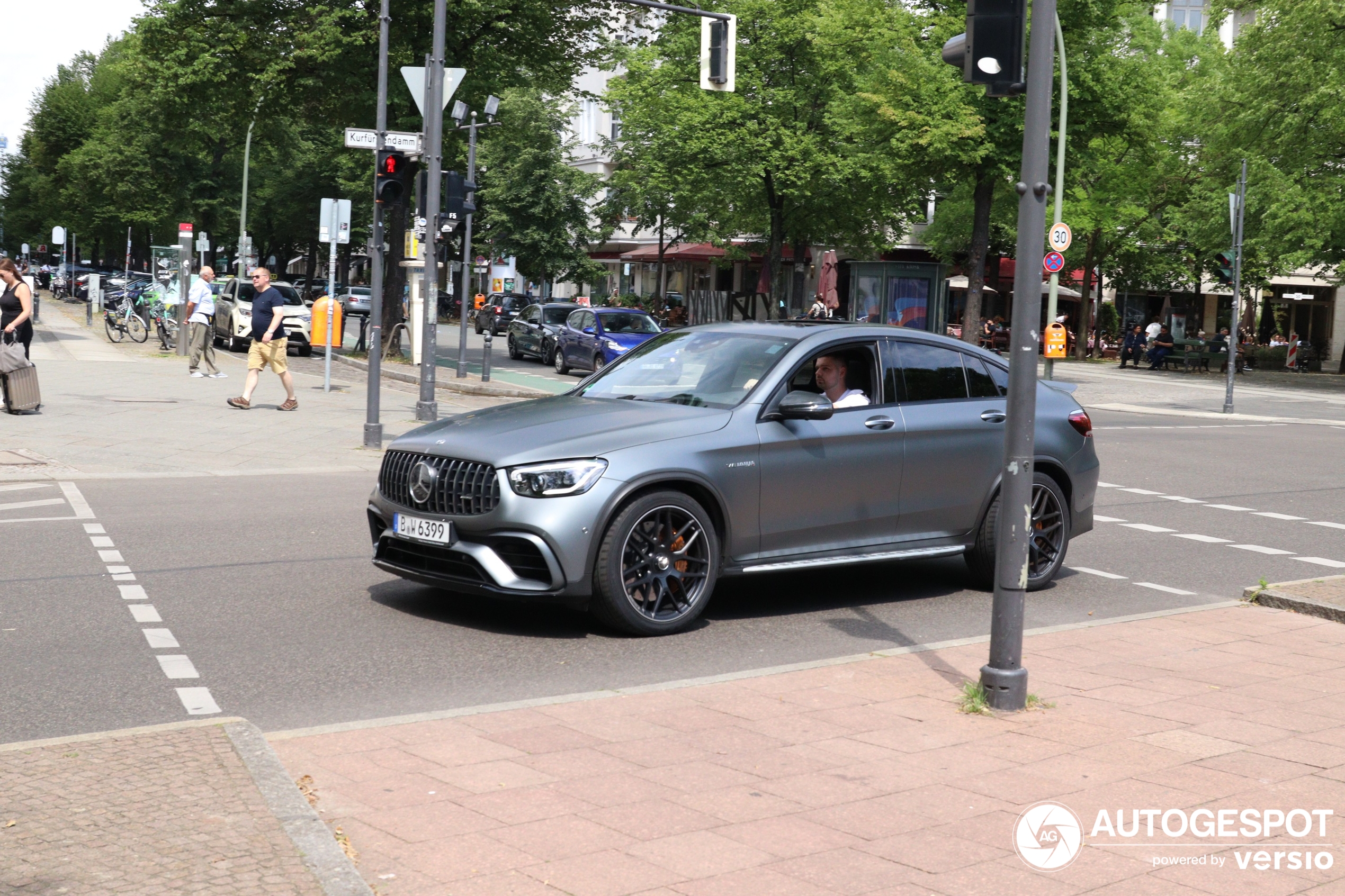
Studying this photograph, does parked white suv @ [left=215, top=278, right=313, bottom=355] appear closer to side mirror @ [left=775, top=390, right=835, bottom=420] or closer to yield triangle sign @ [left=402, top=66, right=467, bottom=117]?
yield triangle sign @ [left=402, top=66, right=467, bottom=117]

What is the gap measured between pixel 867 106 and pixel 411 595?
30.9 meters

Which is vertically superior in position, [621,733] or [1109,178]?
[1109,178]

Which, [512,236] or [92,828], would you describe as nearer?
[92,828]

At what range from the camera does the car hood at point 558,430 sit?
7152 millimetres

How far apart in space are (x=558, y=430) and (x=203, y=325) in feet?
63.2


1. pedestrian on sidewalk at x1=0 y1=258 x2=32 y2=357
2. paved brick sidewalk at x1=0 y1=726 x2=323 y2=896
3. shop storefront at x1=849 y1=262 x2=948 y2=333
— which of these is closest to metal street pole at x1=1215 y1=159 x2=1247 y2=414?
shop storefront at x1=849 y1=262 x2=948 y2=333

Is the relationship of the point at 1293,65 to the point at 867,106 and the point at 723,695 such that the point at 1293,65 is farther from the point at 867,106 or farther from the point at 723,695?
the point at 723,695

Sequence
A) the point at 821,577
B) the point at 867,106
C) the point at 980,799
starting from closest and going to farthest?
the point at 980,799 → the point at 821,577 → the point at 867,106

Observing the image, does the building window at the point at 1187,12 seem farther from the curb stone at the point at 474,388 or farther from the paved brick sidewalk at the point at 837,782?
the paved brick sidewalk at the point at 837,782

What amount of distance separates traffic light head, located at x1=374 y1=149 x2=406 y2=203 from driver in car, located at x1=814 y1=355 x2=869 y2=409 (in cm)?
865

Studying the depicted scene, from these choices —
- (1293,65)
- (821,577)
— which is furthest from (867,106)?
(821,577)

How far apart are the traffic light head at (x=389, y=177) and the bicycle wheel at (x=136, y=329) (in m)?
21.4

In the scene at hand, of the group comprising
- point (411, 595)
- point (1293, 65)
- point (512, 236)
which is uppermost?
point (1293, 65)

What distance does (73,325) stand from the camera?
45.4 metres
